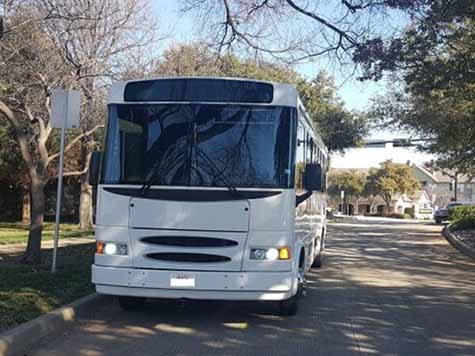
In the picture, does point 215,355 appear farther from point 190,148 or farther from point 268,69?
point 268,69

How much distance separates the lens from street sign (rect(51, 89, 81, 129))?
436 inches

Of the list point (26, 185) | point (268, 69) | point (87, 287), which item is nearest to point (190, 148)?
point (87, 287)

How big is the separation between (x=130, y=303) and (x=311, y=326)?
2612 millimetres

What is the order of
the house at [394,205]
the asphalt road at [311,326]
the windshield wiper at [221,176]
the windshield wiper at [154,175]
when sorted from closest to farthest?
1. the asphalt road at [311,326]
2. the windshield wiper at [221,176]
3. the windshield wiper at [154,175]
4. the house at [394,205]

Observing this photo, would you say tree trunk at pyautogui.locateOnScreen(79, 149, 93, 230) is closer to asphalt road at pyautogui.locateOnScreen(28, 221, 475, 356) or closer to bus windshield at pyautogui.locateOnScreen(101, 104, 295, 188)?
asphalt road at pyautogui.locateOnScreen(28, 221, 475, 356)

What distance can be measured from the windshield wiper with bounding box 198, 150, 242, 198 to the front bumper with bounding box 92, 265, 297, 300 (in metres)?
0.97

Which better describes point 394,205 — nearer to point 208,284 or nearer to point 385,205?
point 385,205

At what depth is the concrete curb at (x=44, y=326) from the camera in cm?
662

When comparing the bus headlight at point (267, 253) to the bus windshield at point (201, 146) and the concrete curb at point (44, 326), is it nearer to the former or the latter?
the bus windshield at point (201, 146)

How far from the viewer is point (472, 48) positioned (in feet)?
52.6

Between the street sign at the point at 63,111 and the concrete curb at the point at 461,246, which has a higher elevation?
the street sign at the point at 63,111

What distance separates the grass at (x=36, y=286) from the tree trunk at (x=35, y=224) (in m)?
0.24

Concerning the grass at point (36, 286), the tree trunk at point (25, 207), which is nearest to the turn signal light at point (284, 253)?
the grass at point (36, 286)

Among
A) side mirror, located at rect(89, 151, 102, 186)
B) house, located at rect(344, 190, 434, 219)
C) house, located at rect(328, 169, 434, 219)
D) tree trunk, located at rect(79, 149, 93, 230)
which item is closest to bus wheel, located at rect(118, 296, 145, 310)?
side mirror, located at rect(89, 151, 102, 186)
